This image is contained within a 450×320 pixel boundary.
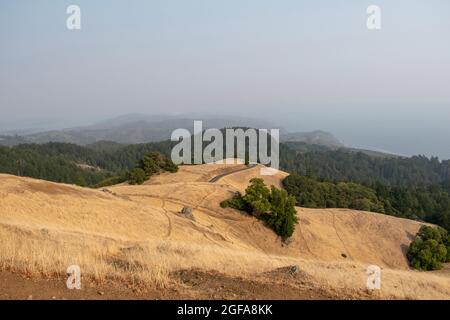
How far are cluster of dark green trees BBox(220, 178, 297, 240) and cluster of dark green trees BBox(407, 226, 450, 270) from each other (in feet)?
49.8

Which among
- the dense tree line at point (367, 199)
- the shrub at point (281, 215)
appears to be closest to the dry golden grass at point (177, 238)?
the shrub at point (281, 215)

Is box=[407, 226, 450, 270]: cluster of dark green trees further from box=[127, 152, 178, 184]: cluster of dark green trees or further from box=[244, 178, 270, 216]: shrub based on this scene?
box=[127, 152, 178, 184]: cluster of dark green trees

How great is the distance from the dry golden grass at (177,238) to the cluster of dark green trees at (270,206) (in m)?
1.08

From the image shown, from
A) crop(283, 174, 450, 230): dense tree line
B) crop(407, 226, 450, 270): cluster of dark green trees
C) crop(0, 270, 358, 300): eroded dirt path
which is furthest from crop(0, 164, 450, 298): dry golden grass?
crop(283, 174, 450, 230): dense tree line

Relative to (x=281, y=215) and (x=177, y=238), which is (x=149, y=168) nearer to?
(x=281, y=215)

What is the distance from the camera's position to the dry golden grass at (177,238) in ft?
39.4

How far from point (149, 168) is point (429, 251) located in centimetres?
4614

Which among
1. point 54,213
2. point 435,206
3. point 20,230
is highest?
point 20,230

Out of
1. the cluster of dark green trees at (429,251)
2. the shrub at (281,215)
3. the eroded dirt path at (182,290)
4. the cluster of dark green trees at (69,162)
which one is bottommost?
the cluster of dark green trees at (69,162)

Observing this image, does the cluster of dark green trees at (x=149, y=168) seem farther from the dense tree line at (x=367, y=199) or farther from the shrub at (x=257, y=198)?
the shrub at (x=257, y=198)
